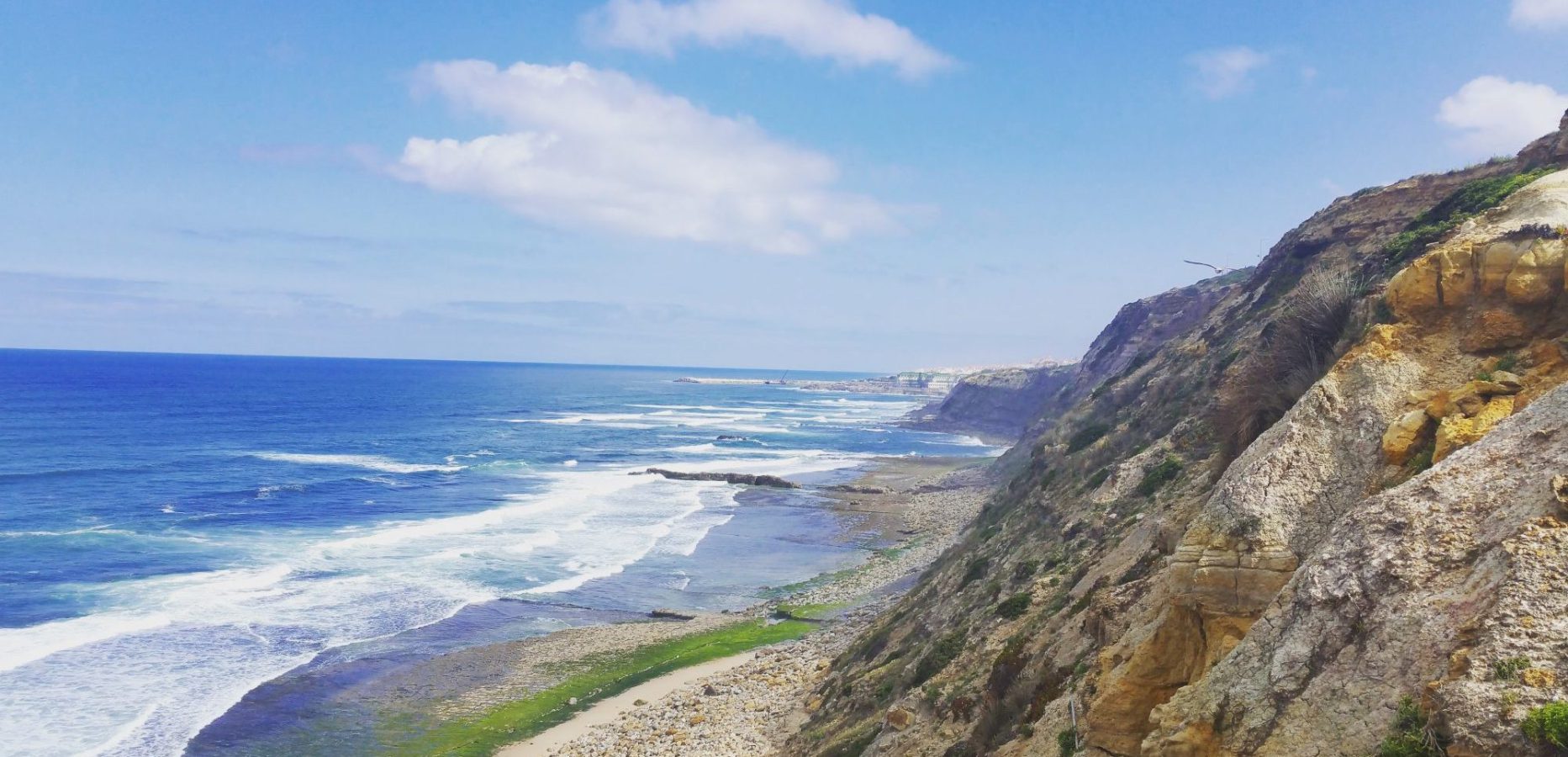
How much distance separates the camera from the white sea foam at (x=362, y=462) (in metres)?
71.8

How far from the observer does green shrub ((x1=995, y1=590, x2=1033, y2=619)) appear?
18.4m

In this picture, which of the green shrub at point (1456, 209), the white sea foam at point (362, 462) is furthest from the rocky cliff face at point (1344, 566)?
the white sea foam at point (362, 462)

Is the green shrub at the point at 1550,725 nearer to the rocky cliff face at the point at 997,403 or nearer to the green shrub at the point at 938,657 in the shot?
the green shrub at the point at 938,657

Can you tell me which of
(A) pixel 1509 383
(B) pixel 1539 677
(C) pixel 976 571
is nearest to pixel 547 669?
(C) pixel 976 571

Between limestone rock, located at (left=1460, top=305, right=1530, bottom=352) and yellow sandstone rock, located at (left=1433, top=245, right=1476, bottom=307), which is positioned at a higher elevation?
yellow sandstone rock, located at (left=1433, top=245, right=1476, bottom=307)

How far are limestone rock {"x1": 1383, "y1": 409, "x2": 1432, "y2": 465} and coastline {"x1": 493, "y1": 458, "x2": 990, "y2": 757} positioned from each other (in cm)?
1576

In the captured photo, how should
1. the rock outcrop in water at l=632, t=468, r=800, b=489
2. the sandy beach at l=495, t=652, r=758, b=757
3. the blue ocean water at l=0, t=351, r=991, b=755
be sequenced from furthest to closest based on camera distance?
the rock outcrop in water at l=632, t=468, r=800, b=489, the blue ocean water at l=0, t=351, r=991, b=755, the sandy beach at l=495, t=652, r=758, b=757

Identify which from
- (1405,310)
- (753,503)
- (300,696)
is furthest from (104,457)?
(1405,310)

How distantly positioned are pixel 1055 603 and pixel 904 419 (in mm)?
121539

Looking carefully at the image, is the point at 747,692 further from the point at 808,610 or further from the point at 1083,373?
the point at 1083,373

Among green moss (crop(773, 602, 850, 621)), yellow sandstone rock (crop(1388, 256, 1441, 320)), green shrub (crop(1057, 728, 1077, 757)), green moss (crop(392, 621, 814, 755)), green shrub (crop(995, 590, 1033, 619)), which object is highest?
yellow sandstone rock (crop(1388, 256, 1441, 320))

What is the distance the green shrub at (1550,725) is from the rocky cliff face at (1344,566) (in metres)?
0.08

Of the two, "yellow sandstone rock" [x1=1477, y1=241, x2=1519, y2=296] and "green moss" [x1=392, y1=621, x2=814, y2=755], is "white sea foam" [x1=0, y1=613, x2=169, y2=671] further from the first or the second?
"yellow sandstone rock" [x1=1477, y1=241, x2=1519, y2=296]

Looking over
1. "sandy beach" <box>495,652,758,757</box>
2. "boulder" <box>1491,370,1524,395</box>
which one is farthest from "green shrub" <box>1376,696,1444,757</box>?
"sandy beach" <box>495,652,758,757</box>
